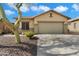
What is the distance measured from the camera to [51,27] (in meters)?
3.74

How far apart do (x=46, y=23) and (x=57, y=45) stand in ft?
1.33

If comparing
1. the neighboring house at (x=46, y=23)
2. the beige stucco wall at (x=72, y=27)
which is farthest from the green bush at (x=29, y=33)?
the beige stucco wall at (x=72, y=27)

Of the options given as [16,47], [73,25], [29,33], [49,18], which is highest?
[49,18]

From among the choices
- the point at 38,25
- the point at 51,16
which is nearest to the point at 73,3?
the point at 51,16

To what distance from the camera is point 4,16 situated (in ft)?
12.0

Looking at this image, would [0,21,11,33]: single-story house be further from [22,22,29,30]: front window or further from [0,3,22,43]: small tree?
[22,22,29,30]: front window

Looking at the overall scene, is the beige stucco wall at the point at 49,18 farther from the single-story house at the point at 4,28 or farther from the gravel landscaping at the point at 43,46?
the single-story house at the point at 4,28

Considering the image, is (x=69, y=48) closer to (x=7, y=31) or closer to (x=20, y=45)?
(x=20, y=45)

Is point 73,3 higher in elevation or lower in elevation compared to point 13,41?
higher

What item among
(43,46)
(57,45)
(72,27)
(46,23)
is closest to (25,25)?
(46,23)

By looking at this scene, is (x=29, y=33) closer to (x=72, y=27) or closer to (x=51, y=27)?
(x=51, y=27)

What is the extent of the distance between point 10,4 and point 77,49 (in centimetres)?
132

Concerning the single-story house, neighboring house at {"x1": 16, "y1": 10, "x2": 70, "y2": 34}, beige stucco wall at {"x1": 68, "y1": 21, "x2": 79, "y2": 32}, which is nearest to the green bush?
neighboring house at {"x1": 16, "y1": 10, "x2": 70, "y2": 34}

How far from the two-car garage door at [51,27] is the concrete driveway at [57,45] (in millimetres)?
70
